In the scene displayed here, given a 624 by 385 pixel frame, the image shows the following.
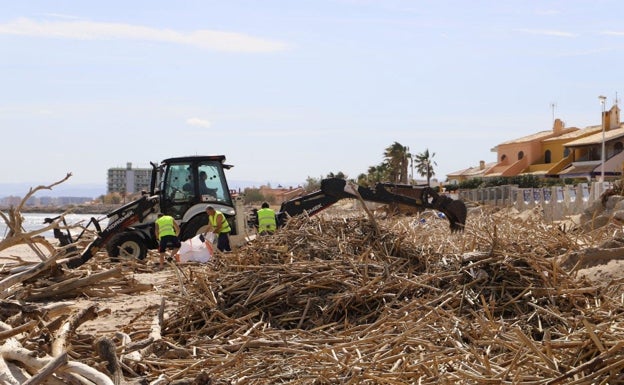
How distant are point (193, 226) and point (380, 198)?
3.86 m

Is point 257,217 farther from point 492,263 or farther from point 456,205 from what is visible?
point 492,263

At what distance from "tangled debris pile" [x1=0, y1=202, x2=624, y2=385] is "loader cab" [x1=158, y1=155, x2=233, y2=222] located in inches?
263

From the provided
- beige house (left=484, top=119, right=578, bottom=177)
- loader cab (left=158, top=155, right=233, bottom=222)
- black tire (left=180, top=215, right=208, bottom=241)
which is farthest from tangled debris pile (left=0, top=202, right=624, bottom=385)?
beige house (left=484, top=119, right=578, bottom=177)

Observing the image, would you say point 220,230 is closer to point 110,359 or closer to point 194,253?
point 194,253

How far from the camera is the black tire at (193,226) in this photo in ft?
54.3

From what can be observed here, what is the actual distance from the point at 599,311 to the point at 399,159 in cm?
6369

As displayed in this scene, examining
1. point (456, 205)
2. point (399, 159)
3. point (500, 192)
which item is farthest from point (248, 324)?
point (399, 159)

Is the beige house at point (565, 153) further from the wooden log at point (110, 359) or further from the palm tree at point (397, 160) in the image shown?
the wooden log at point (110, 359)

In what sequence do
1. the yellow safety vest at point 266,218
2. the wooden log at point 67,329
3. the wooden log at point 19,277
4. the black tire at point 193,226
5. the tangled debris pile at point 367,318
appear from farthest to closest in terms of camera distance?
the black tire at point 193,226 < the yellow safety vest at point 266,218 < the wooden log at point 19,277 < the wooden log at point 67,329 < the tangled debris pile at point 367,318

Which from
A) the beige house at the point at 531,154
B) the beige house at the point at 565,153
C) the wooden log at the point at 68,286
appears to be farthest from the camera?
the beige house at the point at 531,154

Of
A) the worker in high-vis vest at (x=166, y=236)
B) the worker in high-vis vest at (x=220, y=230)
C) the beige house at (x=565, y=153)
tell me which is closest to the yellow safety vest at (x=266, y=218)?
the worker in high-vis vest at (x=220, y=230)

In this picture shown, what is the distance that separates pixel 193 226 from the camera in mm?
16594

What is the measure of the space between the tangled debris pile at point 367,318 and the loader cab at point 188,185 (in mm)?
6675

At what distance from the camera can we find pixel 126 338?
7.04 meters
